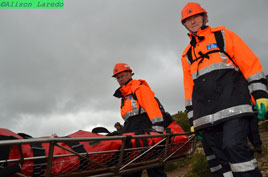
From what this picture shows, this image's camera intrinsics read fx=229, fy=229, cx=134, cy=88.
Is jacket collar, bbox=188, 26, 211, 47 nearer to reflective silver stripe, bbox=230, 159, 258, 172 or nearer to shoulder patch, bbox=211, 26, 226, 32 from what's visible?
shoulder patch, bbox=211, 26, 226, 32

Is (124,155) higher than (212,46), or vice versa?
(212,46)

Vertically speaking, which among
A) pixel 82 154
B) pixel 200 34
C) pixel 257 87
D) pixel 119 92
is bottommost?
pixel 82 154

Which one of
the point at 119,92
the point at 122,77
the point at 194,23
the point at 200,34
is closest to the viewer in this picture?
the point at 200,34

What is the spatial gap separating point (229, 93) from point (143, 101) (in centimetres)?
166

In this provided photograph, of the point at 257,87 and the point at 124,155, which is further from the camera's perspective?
the point at 124,155

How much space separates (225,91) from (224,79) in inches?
5.8

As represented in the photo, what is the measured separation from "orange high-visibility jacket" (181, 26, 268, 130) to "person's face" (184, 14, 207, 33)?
15cm

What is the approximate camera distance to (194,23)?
3.19 meters

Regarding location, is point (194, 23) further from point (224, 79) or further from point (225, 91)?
point (225, 91)

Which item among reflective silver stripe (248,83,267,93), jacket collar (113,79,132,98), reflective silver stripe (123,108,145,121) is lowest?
reflective silver stripe (248,83,267,93)

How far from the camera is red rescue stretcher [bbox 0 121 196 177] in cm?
192

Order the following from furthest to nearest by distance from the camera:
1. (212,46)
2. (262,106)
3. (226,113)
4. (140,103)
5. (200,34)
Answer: (140,103)
(200,34)
(212,46)
(226,113)
(262,106)

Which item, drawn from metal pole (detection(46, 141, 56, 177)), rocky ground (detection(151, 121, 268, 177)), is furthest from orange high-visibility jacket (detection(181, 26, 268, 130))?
rocky ground (detection(151, 121, 268, 177))

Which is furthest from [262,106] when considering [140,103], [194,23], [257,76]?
[140,103]
